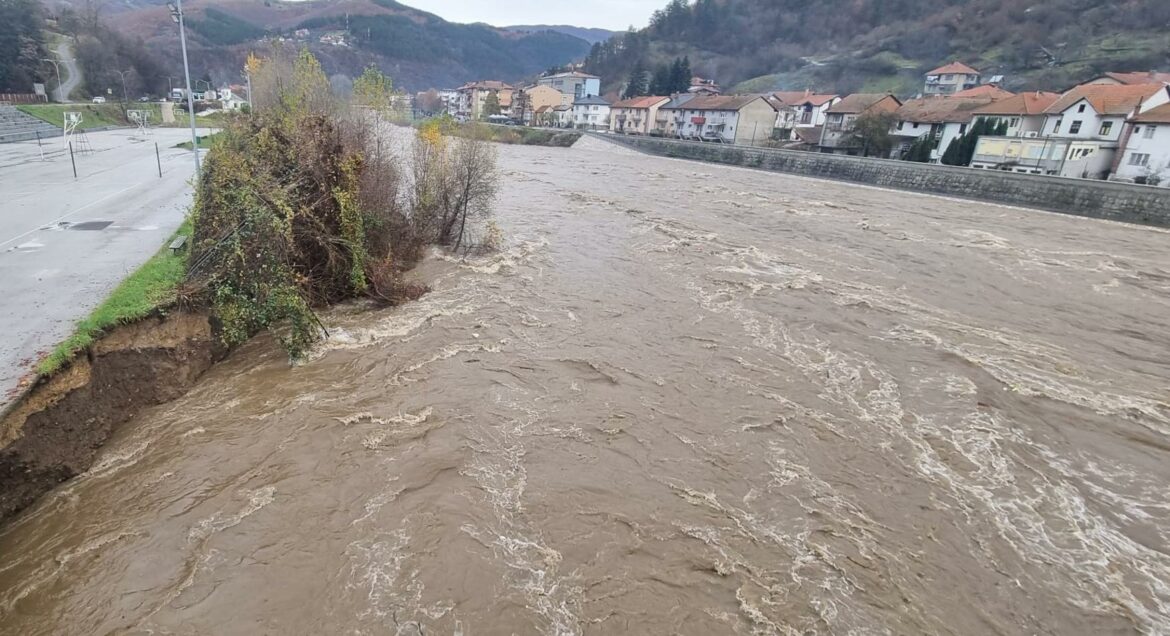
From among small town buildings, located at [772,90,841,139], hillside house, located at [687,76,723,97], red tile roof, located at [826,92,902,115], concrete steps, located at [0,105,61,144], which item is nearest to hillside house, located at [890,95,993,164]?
red tile roof, located at [826,92,902,115]

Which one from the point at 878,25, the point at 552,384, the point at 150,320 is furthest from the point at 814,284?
the point at 878,25

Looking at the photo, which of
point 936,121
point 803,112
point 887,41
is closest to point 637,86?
point 803,112

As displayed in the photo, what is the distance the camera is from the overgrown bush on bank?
10.5 meters

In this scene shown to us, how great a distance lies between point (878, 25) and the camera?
406 ft

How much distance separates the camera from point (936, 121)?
51.6m

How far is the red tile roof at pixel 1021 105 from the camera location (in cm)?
4622

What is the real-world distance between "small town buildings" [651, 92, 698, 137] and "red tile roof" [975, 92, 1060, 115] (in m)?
38.8

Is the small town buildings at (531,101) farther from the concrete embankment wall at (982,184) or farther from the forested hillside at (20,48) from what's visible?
the forested hillside at (20,48)

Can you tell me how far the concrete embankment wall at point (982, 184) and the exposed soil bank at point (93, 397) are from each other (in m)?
43.2

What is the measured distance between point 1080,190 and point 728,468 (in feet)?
125

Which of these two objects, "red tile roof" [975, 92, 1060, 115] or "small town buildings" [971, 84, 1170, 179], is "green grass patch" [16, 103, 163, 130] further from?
"red tile roof" [975, 92, 1060, 115]

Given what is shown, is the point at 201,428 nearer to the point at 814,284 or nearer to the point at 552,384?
the point at 552,384

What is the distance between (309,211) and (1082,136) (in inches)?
2147

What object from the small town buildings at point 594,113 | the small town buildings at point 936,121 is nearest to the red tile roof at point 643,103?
the small town buildings at point 594,113
